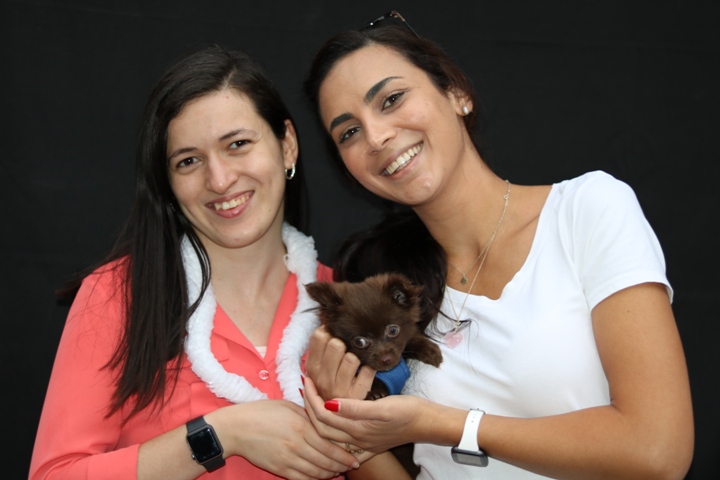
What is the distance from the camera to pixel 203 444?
2.23 meters

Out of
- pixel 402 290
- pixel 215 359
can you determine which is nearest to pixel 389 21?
pixel 402 290

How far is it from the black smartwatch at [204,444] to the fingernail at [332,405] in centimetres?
38

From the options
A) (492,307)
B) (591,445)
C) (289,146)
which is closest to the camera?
(591,445)

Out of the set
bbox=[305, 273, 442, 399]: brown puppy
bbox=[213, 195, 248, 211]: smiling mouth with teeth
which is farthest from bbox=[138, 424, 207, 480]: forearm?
bbox=[213, 195, 248, 211]: smiling mouth with teeth

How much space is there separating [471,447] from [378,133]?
1.08m

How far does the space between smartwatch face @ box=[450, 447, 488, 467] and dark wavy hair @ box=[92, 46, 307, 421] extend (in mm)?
987

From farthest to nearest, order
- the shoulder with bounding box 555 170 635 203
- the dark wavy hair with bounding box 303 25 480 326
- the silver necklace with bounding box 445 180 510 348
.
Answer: the dark wavy hair with bounding box 303 25 480 326
the silver necklace with bounding box 445 180 510 348
the shoulder with bounding box 555 170 635 203

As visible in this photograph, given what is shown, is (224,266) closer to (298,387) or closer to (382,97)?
(298,387)

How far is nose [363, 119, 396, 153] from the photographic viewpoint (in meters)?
2.42

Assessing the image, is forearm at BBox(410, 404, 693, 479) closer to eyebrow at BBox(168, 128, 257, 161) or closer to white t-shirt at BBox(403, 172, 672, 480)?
white t-shirt at BBox(403, 172, 672, 480)

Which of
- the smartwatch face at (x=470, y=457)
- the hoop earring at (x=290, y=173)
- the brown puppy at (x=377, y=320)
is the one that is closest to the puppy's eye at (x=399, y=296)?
the brown puppy at (x=377, y=320)

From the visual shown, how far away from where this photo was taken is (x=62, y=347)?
2314 millimetres

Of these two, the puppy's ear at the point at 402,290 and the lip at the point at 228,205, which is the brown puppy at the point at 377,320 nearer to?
the puppy's ear at the point at 402,290

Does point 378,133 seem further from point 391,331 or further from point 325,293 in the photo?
point 391,331
